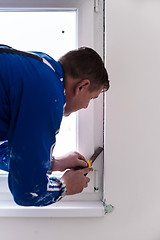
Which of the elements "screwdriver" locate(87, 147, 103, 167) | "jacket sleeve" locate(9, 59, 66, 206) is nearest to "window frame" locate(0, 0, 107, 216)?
"screwdriver" locate(87, 147, 103, 167)

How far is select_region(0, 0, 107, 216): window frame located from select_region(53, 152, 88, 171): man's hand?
100 mm

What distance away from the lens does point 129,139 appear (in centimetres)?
105

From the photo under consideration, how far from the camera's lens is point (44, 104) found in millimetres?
639

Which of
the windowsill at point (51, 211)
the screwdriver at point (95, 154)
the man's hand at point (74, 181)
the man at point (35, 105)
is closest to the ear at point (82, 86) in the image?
the man at point (35, 105)

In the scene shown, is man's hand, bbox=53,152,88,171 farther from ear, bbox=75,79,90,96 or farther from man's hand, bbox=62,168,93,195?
ear, bbox=75,79,90,96

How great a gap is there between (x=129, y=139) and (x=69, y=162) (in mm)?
268

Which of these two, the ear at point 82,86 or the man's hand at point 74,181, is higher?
the ear at point 82,86

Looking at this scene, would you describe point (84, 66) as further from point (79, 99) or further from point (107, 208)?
point (107, 208)

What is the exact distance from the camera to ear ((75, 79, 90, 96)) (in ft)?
2.41

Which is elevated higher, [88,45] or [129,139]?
[88,45]

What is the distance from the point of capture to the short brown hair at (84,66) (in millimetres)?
726

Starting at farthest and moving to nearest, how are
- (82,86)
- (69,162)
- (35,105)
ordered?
(69,162), (82,86), (35,105)

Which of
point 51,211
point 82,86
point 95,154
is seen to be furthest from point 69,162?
point 82,86

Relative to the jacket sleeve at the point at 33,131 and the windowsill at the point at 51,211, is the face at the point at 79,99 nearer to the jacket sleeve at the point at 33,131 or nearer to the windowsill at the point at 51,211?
the jacket sleeve at the point at 33,131
